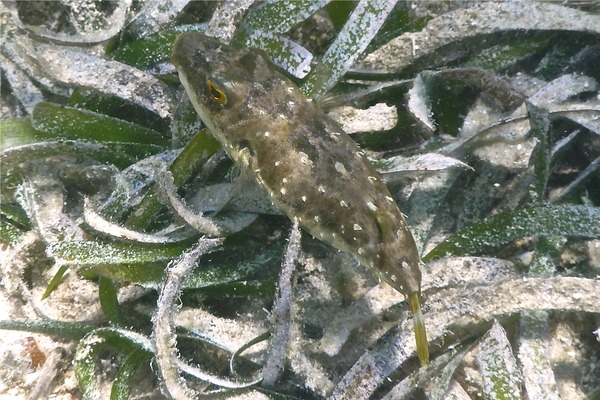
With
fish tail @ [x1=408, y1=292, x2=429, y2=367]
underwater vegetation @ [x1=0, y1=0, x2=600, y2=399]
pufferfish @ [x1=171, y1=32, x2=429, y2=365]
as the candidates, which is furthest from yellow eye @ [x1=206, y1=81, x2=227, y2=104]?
fish tail @ [x1=408, y1=292, x2=429, y2=367]

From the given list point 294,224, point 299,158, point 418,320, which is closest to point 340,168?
point 299,158

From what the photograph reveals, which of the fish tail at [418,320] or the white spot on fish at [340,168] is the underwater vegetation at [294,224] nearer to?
the fish tail at [418,320]

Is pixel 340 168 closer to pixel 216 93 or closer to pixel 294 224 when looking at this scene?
pixel 294 224

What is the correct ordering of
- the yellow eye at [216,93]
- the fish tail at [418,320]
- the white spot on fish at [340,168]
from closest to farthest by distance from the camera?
the fish tail at [418,320], the white spot on fish at [340,168], the yellow eye at [216,93]

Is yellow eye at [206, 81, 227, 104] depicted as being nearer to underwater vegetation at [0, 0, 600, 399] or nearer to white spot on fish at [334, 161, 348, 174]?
underwater vegetation at [0, 0, 600, 399]

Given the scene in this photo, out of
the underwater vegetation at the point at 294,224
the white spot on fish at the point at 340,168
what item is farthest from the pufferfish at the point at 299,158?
the underwater vegetation at the point at 294,224

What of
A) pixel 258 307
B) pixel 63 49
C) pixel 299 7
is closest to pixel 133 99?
pixel 63 49

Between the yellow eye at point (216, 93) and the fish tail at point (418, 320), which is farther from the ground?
the yellow eye at point (216, 93)

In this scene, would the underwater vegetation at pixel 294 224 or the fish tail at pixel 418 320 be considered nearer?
the fish tail at pixel 418 320
